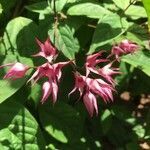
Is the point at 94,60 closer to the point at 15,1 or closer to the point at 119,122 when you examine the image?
the point at 15,1

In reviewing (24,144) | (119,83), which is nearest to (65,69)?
(119,83)

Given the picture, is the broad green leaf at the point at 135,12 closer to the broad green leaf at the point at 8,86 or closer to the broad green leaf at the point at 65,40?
the broad green leaf at the point at 65,40

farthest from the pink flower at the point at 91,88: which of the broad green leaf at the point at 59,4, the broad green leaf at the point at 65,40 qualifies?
the broad green leaf at the point at 59,4

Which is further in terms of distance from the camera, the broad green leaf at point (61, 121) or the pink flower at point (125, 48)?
the broad green leaf at point (61, 121)

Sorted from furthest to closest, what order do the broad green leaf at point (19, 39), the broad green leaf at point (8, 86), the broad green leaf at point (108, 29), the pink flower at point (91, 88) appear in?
the broad green leaf at point (19, 39) → the broad green leaf at point (108, 29) → the broad green leaf at point (8, 86) → the pink flower at point (91, 88)

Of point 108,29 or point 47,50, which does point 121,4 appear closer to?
point 108,29

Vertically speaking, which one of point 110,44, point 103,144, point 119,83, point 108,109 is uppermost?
point 110,44
